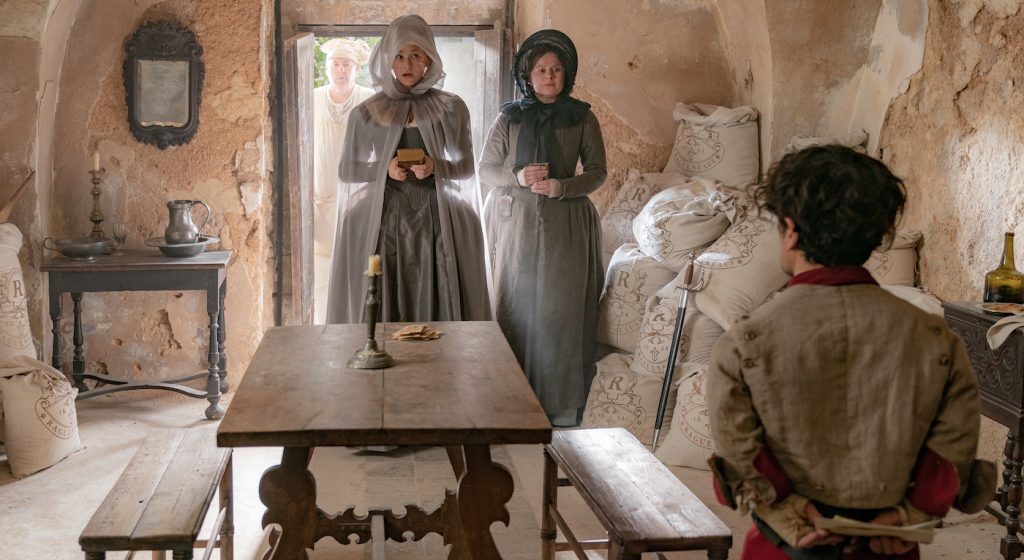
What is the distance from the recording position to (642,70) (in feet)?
A: 19.7

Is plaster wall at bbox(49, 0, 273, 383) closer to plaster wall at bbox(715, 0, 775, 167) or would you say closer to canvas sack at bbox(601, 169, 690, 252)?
canvas sack at bbox(601, 169, 690, 252)

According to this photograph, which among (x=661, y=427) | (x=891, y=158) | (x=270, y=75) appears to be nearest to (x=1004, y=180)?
(x=891, y=158)

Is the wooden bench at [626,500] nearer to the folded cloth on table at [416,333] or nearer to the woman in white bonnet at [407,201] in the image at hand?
the folded cloth on table at [416,333]

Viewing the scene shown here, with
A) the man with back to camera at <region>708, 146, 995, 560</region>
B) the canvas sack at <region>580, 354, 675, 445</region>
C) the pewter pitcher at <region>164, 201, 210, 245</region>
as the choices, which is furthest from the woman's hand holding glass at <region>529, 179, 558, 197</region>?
the man with back to camera at <region>708, 146, 995, 560</region>

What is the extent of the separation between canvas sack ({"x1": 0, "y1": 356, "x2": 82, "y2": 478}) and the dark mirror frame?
1613mm

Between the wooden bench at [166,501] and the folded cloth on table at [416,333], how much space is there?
2.39 ft

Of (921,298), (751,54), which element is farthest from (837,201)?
(751,54)

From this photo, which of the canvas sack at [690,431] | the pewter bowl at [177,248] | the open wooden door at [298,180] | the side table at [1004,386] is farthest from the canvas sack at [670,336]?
the pewter bowl at [177,248]

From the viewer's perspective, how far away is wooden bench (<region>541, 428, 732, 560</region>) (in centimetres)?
271

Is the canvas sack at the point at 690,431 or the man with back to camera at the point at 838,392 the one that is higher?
the man with back to camera at the point at 838,392

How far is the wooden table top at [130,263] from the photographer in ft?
17.0

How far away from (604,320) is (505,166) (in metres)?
1.01

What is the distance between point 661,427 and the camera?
5.04 m

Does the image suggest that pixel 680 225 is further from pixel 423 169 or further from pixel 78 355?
pixel 78 355
